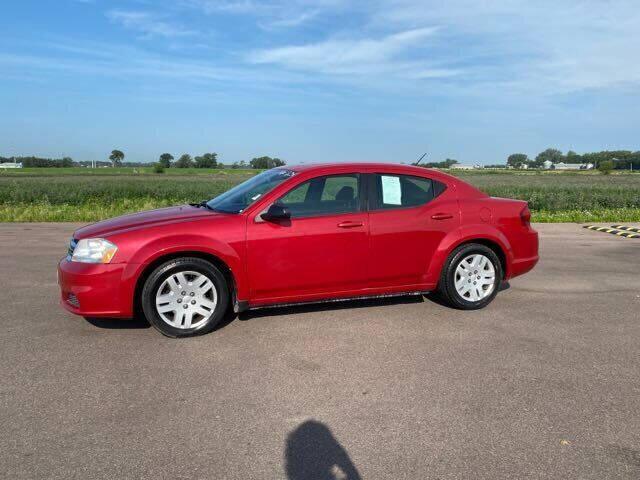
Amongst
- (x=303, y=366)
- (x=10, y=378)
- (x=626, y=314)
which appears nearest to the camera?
(x=10, y=378)

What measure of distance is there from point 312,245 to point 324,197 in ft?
1.81

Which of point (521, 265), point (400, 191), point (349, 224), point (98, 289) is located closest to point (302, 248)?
point (349, 224)

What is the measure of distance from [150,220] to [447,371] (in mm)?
3028

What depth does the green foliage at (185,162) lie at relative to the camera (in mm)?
114625

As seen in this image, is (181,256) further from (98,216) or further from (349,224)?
(98,216)

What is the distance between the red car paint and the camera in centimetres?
470

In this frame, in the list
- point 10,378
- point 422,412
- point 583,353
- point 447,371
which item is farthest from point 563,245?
point 10,378

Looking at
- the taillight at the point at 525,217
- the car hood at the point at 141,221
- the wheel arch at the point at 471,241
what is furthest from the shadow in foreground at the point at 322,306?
the taillight at the point at 525,217

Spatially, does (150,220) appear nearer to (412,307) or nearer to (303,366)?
(303,366)

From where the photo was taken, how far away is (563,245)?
1092 cm

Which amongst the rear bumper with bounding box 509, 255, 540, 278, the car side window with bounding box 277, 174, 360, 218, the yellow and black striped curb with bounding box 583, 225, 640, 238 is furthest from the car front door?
the yellow and black striped curb with bounding box 583, 225, 640, 238

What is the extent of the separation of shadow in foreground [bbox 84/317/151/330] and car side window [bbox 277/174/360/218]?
182 centimetres

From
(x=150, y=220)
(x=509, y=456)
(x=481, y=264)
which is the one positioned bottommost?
(x=509, y=456)

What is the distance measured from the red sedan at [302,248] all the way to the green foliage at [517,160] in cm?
13651
